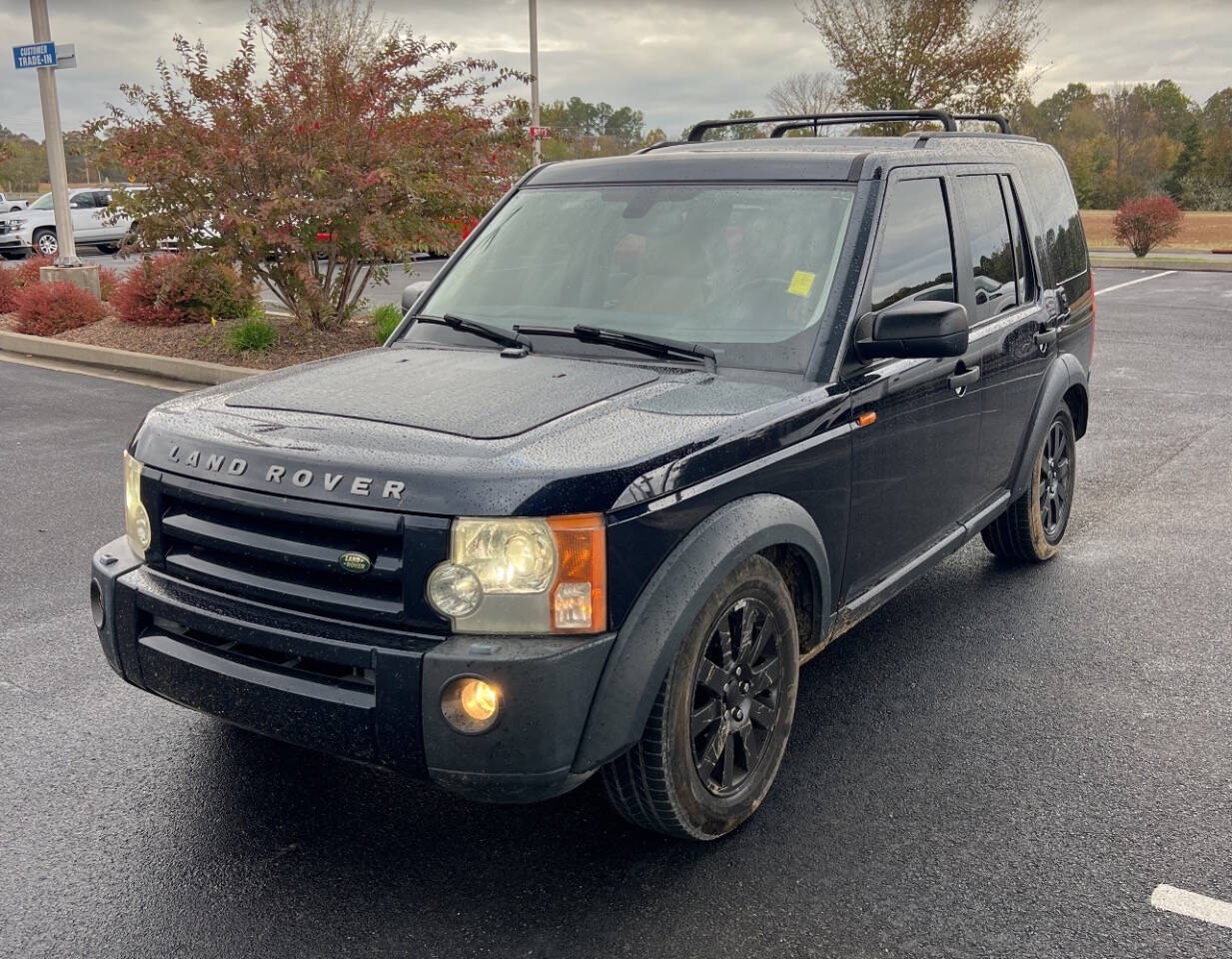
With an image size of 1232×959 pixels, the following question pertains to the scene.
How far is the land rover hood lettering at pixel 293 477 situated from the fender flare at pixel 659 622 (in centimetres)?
67

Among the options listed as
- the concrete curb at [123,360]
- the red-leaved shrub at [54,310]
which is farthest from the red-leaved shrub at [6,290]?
the concrete curb at [123,360]

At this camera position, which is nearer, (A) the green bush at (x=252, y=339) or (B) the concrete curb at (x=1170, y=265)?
(A) the green bush at (x=252, y=339)

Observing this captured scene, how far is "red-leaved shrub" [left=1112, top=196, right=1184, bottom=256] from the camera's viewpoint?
2989 cm

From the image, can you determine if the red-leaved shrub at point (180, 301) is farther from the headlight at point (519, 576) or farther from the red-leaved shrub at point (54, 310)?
the headlight at point (519, 576)

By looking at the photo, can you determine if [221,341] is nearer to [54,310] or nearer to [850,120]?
[54,310]

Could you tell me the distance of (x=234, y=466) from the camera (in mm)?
3113

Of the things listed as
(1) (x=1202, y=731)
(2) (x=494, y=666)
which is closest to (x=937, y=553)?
(1) (x=1202, y=731)

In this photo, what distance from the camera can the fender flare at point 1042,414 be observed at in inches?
212

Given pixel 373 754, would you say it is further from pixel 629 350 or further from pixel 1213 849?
pixel 1213 849

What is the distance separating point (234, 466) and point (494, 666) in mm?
914

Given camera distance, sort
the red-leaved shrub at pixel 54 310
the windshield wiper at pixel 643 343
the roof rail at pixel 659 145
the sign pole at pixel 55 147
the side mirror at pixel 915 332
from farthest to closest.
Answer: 1. the sign pole at pixel 55 147
2. the red-leaved shrub at pixel 54 310
3. the roof rail at pixel 659 145
4. the windshield wiper at pixel 643 343
5. the side mirror at pixel 915 332

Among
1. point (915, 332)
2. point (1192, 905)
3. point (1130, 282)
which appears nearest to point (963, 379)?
point (915, 332)

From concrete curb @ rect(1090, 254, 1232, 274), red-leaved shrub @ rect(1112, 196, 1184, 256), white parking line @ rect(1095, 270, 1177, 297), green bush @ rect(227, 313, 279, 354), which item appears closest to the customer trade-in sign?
green bush @ rect(227, 313, 279, 354)

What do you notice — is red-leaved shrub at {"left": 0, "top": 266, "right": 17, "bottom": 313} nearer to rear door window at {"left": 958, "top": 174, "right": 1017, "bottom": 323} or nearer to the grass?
rear door window at {"left": 958, "top": 174, "right": 1017, "bottom": 323}
